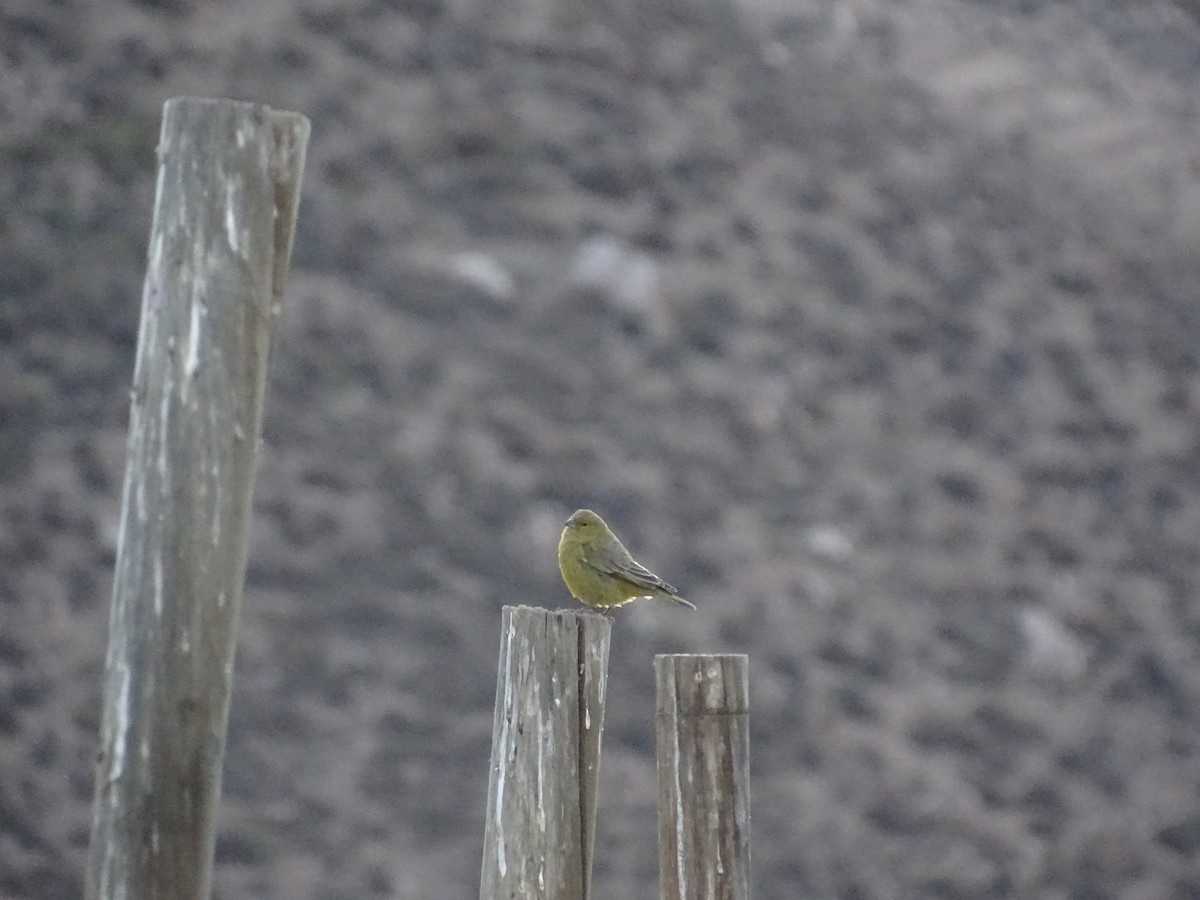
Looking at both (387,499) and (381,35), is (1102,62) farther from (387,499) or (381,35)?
(387,499)

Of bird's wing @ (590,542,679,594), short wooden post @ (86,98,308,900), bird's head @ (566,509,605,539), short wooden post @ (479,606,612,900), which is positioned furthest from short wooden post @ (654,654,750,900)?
bird's head @ (566,509,605,539)

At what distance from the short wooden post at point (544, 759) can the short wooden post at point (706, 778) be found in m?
0.36

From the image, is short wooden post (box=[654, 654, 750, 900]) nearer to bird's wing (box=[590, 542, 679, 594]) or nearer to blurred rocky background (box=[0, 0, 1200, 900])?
bird's wing (box=[590, 542, 679, 594])

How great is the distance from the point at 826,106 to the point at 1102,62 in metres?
5.53

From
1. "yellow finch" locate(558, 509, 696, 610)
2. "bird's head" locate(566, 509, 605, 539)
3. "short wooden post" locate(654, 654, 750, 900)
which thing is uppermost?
"bird's head" locate(566, 509, 605, 539)

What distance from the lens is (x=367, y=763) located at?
11.0 meters

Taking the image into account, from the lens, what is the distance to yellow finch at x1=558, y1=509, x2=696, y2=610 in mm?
6180

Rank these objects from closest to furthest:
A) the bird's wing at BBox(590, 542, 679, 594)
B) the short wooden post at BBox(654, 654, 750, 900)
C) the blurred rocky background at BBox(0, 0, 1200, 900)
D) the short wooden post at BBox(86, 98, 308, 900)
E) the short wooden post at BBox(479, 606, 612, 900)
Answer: the short wooden post at BBox(86, 98, 308, 900) → the short wooden post at BBox(479, 606, 612, 900) → the short wooden post at BBox(654, 654, 750, 900) → the bird's wing at BBox(590, 542, 679, 594) → the blurred rocky background at BBox(0, 0, 1200, 900)

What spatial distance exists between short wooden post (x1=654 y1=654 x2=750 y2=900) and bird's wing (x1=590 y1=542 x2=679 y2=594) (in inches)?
66.0

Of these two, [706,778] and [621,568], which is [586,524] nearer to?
[621,568]

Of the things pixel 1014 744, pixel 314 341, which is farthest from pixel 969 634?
pixel 314 341

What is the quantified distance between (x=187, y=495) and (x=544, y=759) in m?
1.15

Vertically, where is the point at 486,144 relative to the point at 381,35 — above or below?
below

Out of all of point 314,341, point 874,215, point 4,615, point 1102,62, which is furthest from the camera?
point 1102,62
